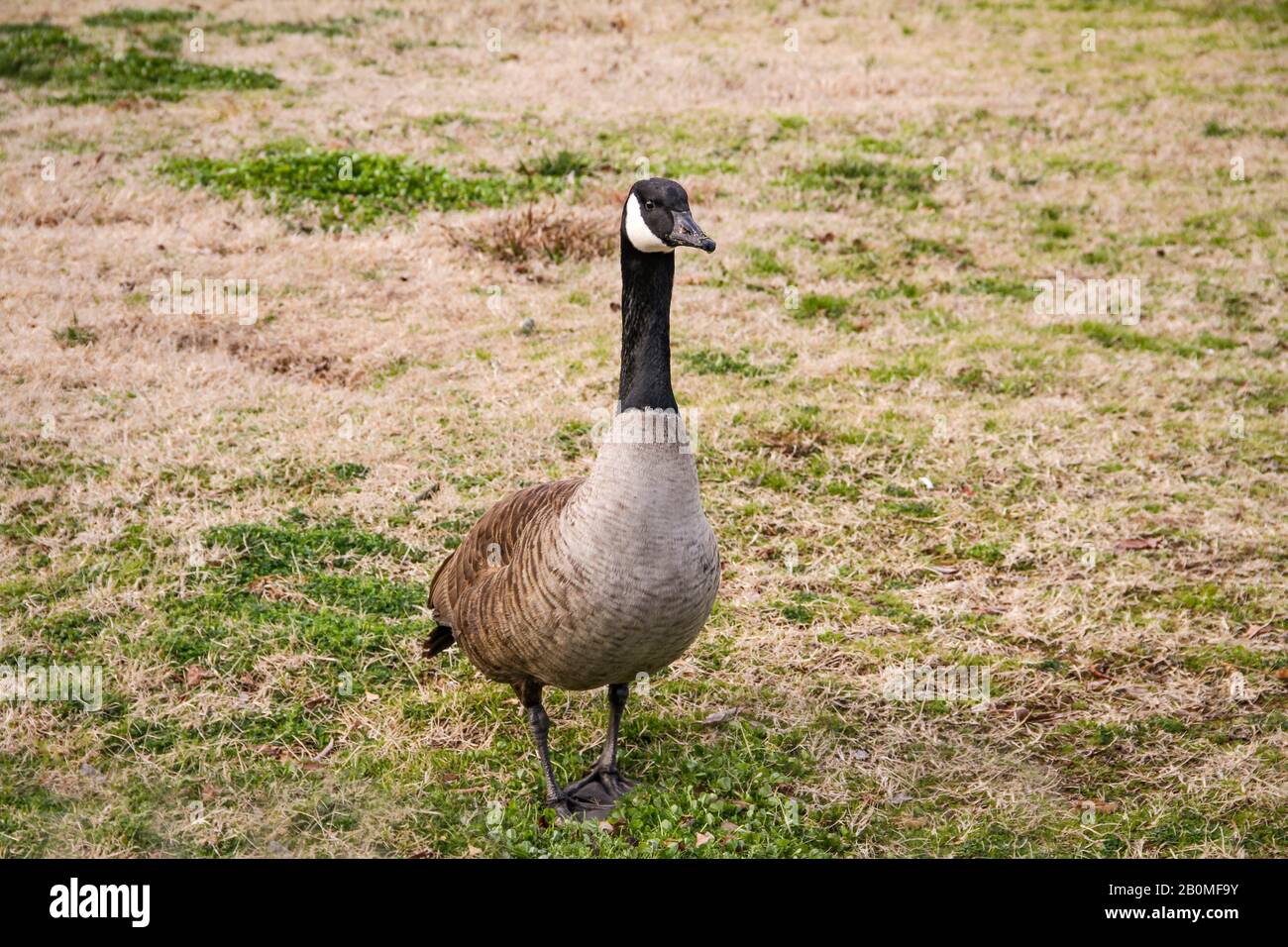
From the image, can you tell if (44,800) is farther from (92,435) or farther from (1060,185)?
(1060,185)

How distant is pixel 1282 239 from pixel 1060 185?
2775 millimetres

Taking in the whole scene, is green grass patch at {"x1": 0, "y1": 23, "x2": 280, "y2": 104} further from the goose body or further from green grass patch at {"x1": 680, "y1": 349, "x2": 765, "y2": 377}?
the goose body

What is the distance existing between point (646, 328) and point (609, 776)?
6.95 feet

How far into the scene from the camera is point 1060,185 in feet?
Answer: 47.3

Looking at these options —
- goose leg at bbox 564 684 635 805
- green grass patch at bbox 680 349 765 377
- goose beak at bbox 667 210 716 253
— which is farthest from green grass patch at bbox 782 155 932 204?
goose leg at bbox 564 684 635 805

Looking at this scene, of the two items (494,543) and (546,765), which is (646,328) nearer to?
(494,543)

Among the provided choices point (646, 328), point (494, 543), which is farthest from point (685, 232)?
point (494, 543)

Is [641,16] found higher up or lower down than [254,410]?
higher up

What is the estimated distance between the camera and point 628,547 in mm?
4324

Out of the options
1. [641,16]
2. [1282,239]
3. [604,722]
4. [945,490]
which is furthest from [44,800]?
[641,16]

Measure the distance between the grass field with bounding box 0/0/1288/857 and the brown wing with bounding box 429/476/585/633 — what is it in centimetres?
71

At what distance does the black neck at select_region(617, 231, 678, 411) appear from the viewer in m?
4.55

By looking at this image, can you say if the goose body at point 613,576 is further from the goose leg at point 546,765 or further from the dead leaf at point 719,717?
the dead leaf at point 719,717

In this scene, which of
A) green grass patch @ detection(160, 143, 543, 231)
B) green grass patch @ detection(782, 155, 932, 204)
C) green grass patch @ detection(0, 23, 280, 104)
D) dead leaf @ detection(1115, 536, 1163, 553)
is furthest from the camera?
green grass patch @ detection(0, 23, 280, 104)
